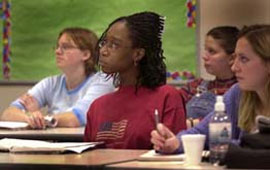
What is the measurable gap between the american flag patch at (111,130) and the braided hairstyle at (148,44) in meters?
0.24

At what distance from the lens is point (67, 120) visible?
364 cm

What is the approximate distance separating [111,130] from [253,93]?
0.69m

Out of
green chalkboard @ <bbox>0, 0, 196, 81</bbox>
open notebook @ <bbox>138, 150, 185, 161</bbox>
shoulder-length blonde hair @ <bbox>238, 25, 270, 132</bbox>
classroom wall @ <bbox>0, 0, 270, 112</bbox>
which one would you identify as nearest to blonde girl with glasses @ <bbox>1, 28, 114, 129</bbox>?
green chalkboard @ <bbox>0, 0, 196, 81</bbox>

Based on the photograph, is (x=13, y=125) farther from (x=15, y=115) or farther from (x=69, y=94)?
(x=69, y=94)

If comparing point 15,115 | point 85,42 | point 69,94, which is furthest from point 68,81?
point 15,115

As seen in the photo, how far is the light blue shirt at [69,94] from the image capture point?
371cm

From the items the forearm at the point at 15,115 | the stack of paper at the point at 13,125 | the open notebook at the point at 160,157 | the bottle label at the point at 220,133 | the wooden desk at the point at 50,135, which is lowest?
the wooden desk at the point at 50,135

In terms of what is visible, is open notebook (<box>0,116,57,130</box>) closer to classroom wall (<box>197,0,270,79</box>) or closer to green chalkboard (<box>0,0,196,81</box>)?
green chalkboard (<box>0,0,196,81</box>)

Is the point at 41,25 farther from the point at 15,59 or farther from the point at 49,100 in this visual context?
the point at 49,100

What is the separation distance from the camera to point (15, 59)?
15.6 ft

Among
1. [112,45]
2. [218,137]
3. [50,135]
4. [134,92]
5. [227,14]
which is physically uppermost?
[227,14]

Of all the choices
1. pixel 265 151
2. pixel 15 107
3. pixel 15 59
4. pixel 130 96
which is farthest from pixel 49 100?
pixel 265 151

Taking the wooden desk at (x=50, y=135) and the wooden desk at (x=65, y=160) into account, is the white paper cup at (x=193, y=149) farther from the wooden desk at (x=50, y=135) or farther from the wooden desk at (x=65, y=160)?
the wooden desk at (x=50, y=135)

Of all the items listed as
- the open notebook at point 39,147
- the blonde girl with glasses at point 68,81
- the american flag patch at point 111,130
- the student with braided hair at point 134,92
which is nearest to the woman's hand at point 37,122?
the blonde girl with glasses at point 68,81
